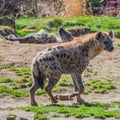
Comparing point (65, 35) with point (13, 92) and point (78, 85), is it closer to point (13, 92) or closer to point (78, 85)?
point (13, 92)

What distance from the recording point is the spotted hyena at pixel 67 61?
34.4 ft

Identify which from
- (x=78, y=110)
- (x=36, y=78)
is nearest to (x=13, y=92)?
(x=36, y=78)

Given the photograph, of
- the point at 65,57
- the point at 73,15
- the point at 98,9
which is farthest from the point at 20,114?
the point at 98,9

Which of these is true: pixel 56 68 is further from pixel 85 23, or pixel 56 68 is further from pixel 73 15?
pixel 73 15

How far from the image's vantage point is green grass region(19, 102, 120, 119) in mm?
9672

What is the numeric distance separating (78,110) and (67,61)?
49.8 inches

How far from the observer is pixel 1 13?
872 inches

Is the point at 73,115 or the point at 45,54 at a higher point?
the point at 45,54

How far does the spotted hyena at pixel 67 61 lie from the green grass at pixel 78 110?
43cm

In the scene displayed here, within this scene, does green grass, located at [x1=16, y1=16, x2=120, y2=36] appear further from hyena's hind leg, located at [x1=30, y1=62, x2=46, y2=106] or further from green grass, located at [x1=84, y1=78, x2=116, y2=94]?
hyena's hind leg, located at [x1=30, y1=62, x2=46, y2=106]

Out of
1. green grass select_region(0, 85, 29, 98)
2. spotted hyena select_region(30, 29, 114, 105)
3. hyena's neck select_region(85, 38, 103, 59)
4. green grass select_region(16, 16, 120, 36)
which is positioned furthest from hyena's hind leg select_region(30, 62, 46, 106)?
green grass select_region(16, 16, 120, 36)

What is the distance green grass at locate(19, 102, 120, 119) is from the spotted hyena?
0.43 metres

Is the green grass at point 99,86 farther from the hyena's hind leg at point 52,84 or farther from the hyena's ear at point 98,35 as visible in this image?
the hyena's hind leg at point 52,84

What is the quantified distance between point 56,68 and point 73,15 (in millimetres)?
10464
